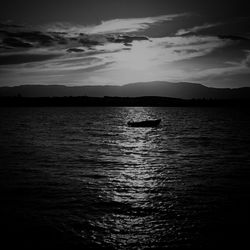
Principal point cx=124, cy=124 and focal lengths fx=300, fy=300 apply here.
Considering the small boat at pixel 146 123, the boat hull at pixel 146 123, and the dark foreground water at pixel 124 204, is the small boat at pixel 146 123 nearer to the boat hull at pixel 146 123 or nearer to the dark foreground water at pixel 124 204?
the boat hull at pixel 146 123

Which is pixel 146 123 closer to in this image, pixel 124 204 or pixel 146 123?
pixel 146 123

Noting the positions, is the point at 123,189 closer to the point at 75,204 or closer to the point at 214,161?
the point at 75,204

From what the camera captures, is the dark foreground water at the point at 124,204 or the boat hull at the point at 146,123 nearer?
the dark foreground water at the point at 124,204

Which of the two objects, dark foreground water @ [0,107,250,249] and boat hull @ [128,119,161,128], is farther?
boat hull @ [128,119,161,128]

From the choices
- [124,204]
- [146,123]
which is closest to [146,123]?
[146,123]

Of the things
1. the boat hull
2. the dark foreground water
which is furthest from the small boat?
the dark foreground water

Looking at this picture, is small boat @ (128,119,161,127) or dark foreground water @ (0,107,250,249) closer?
dark foreground water @ (0,107,250,249)

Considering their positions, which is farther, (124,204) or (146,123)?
(146,123)

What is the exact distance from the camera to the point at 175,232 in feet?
43.6

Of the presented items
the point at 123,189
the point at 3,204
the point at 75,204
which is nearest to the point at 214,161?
the point at 123,189

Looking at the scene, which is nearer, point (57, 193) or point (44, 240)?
point (44, 240)

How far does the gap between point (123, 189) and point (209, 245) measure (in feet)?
29.2

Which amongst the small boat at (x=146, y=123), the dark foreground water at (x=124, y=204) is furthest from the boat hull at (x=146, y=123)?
the dark foreground water at (x=124, y=204)

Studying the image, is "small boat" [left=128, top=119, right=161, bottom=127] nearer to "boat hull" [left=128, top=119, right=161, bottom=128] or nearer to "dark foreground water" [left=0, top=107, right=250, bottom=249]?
"boat hull" [left=128, top=119, right=161, bottom=128]
